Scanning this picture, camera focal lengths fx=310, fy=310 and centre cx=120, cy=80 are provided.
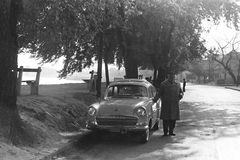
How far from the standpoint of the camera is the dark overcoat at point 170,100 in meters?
8.92

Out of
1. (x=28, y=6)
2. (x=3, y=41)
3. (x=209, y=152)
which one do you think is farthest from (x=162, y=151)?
(x=28, y=6)

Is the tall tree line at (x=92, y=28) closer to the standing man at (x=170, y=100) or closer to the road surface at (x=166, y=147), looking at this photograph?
the road surface at (x=166, y=147)

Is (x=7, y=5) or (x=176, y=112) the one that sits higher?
(x=7, y=5)

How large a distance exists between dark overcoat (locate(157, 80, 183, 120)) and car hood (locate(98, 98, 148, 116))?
91 centimetres

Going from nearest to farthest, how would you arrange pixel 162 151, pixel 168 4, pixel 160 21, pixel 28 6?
1. pixel 162 151
2. pixel 28 6
3. pixel 168 4
4. pixel 160 21

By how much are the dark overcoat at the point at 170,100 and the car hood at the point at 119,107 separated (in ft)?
2.98

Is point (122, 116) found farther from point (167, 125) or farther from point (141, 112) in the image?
point (167, 125)

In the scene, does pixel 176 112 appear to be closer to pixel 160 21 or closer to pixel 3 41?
pixel 3 41

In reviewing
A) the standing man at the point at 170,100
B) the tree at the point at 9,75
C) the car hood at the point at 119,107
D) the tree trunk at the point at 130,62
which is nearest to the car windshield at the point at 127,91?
the standing man at the point at 170,100

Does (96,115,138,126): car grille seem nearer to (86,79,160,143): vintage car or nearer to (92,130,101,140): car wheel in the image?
(86,79,160,143): vintage car

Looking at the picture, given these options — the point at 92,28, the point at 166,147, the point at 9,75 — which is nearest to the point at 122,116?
the point at 166,147

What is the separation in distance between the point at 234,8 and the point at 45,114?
17.3m

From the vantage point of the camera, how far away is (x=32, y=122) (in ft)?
27.0

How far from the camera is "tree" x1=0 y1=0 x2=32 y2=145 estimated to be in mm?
6637
